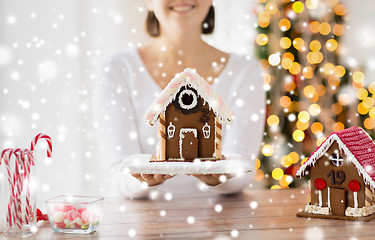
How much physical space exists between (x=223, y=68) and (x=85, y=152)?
1283 millimetres

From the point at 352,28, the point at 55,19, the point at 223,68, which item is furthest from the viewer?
the point at 352,28

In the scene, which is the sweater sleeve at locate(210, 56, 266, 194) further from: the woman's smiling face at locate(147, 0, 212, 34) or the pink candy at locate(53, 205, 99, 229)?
the pink candy at locate(53, 205, 99, 229)

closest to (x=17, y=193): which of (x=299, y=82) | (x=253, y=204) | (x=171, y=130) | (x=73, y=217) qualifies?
(x=73, y=217)

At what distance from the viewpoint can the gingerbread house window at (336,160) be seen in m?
1.28

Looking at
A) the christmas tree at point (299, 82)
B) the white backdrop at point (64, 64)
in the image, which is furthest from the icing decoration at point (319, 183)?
the white backdrop at point (64, 64)

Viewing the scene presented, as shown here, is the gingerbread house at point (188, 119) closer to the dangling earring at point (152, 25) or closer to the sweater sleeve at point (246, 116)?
the sweater sleeve at point (246, 116)

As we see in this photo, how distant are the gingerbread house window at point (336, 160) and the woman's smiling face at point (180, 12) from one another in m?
0.96

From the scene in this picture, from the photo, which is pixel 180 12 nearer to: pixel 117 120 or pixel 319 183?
pixel 117 120

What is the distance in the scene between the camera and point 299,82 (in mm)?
3000

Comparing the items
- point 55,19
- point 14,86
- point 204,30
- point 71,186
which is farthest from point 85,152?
point 204,30

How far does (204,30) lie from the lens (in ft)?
7.47

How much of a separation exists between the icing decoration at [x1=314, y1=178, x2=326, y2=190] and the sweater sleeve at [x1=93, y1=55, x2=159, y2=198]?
764mm

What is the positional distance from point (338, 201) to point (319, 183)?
7 cm

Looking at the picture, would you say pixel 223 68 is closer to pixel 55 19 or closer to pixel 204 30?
pixel 204 30
